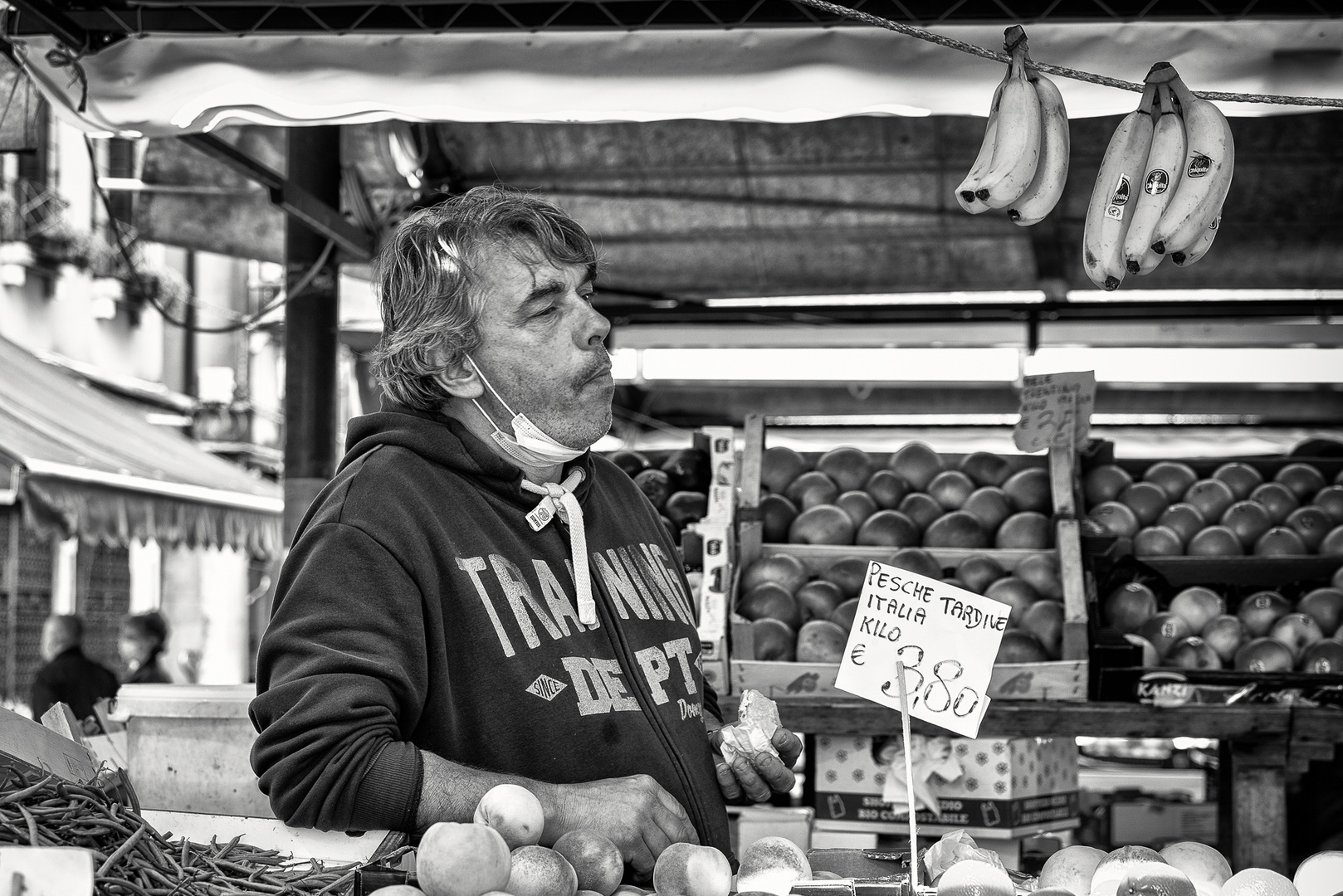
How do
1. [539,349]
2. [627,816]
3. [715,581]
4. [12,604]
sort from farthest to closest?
[12,604], [715,581], [539,349], [627,816]

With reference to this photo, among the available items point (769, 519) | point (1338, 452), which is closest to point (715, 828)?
point (769, 519)

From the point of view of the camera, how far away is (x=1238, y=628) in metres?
4.70

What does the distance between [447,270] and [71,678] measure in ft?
21.5

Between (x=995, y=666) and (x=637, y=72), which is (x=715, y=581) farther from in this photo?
(x=637, y=72)

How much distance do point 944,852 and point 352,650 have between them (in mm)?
960

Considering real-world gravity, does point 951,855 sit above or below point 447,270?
below

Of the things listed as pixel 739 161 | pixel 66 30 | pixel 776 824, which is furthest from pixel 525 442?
pixel 739 161

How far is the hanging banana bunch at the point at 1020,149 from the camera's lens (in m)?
2.82

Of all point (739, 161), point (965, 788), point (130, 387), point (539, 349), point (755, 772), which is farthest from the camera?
point (130, 387)

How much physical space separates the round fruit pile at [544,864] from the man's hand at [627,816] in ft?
0.14

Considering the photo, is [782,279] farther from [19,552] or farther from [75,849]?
[19,552]

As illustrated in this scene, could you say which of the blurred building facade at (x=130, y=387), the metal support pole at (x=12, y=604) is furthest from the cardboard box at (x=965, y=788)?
the metal support pole at (x=12, y=604)

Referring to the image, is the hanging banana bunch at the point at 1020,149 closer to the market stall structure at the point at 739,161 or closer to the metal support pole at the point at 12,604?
the market stall structure at the point at 739,161

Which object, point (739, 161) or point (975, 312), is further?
point (975, 312)
